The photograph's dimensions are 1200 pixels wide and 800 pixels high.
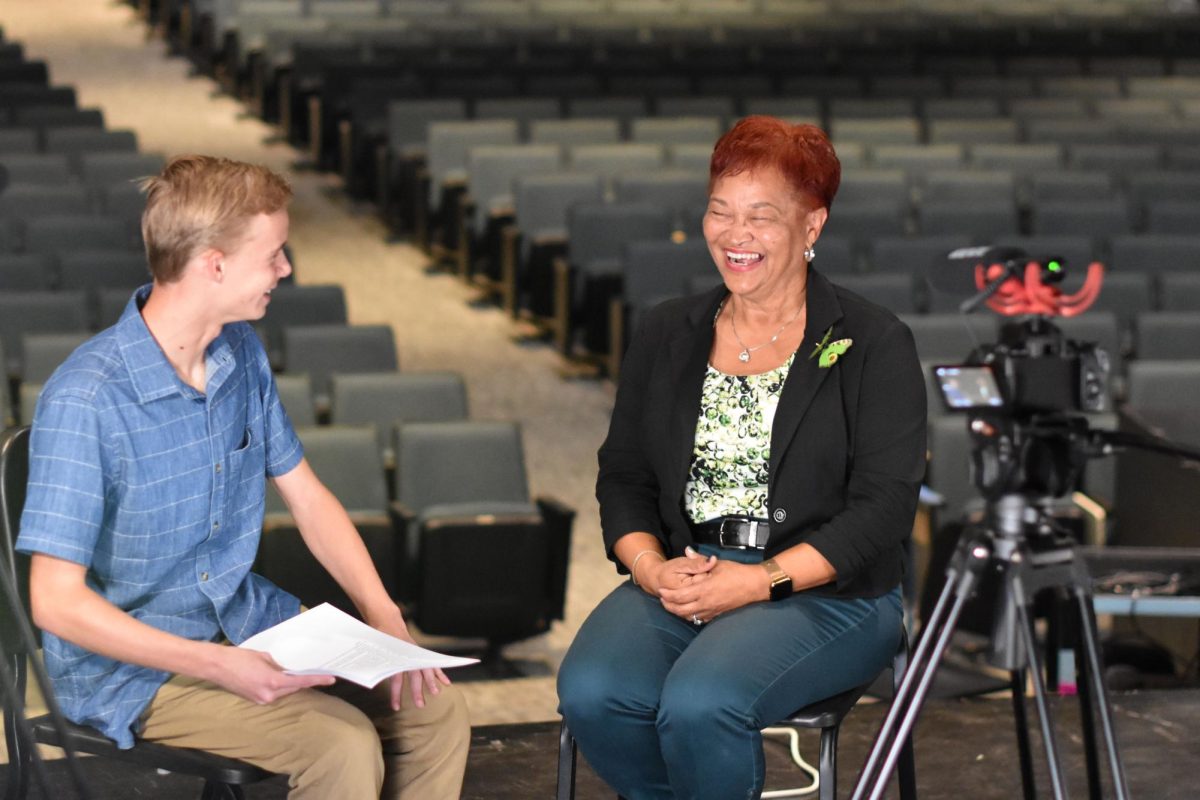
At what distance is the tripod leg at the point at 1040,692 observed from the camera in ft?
6.32

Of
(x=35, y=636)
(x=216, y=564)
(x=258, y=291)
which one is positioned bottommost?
(x=35, y=636)

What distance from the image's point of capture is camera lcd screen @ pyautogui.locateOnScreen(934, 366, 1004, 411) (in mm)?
2047

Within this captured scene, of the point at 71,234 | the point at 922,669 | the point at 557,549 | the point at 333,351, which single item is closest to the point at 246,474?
the point at 922,669

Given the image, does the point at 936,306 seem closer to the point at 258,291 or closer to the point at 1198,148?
the point at 1198,148

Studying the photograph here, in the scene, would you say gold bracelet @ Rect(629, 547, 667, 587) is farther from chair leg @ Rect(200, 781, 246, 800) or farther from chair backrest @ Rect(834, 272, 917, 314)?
chair backrest @ Rect(834, 272, 917, 314)

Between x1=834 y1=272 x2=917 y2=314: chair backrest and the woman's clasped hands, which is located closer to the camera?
the woman's clasped hands

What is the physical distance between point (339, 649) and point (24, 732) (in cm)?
34

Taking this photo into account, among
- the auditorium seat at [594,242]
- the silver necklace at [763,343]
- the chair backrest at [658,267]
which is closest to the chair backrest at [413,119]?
the auditorium seat at [594,242]

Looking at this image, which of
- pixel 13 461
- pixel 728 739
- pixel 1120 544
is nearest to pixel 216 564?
pixel 13 461

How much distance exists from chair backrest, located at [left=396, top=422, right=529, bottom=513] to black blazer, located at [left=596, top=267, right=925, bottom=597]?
202cm

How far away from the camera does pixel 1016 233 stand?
636 centimetres

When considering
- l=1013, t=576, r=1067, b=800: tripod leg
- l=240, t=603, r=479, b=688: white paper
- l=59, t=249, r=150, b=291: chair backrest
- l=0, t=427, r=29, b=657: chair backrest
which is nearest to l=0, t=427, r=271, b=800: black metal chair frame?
l=0, t=427, r=29, b=657: chair backrest

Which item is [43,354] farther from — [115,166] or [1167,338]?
[1167,338]

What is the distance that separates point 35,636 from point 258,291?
622mm
